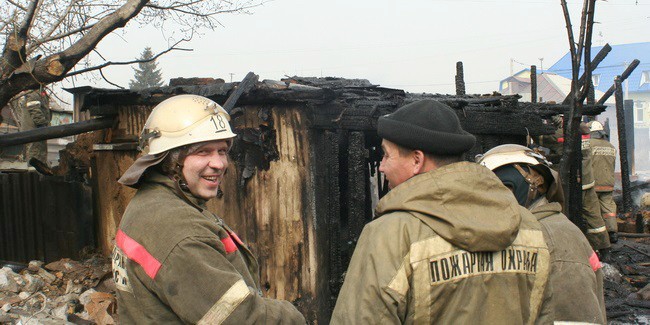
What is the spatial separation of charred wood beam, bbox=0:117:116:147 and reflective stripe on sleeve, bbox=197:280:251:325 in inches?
244

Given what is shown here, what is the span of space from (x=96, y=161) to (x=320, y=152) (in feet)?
12.9

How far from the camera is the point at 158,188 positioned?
2609 millimetres

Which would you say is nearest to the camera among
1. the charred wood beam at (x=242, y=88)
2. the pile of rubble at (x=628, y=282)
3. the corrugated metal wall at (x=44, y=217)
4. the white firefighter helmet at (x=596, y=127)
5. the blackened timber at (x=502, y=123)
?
the charred wood beam at (x=242, y=88)

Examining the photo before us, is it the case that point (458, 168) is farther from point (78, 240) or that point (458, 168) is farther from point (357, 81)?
point (78, 240)

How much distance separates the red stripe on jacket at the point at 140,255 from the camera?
2.33 meters

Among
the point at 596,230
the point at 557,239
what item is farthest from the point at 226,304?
the point at 596,230

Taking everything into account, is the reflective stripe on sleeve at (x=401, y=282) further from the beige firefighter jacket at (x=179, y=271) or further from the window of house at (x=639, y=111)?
the window of house at (x=639, y=111)

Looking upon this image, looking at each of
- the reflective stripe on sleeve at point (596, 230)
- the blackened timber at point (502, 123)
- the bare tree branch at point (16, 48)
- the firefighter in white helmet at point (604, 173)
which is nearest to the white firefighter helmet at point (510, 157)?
the blackened timber at point (502, 123)

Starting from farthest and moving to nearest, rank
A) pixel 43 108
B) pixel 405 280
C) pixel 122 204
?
pixel 43 108
pixel 122 204
pixel 405 280

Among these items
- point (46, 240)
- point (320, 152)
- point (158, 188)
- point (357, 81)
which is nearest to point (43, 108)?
point (46, 240)

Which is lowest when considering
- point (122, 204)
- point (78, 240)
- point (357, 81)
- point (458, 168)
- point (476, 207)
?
point (78, 240)

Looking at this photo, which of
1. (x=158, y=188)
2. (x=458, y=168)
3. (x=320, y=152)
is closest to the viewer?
(x=458, y=168)

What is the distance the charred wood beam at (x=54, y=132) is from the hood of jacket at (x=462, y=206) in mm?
6546

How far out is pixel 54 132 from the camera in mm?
7770
